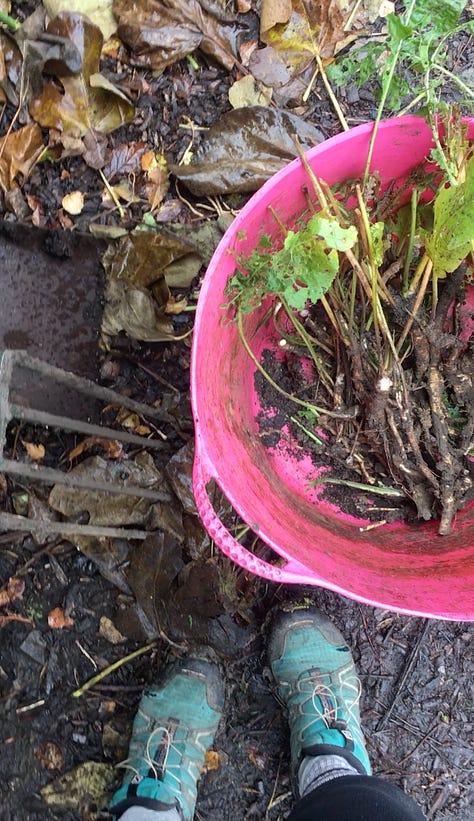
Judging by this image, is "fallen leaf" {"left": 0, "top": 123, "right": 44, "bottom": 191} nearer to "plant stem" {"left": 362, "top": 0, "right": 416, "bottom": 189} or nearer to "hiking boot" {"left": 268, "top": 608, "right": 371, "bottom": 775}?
"plant stem" {"left": 362, "top": 0, "right": 416, "bottom": 189}

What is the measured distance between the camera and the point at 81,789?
1417 millimetres

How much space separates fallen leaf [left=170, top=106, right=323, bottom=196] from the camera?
57.8 inches

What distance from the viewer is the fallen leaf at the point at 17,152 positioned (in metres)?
1.44

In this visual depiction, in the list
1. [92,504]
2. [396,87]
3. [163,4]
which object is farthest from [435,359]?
[163,4]

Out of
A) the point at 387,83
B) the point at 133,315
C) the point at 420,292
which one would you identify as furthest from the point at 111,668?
the point at 387,83

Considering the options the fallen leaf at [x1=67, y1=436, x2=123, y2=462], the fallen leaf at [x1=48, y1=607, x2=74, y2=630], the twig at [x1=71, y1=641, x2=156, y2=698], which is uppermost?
the fallen leaf at [x1=67, y1=436, x2=123, y2=462]

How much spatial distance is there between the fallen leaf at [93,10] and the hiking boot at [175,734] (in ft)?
5.41

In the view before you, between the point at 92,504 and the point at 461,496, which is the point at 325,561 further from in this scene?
the point at 92,504

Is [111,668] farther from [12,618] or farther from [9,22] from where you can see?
[9,22]

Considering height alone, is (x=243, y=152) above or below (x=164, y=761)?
above

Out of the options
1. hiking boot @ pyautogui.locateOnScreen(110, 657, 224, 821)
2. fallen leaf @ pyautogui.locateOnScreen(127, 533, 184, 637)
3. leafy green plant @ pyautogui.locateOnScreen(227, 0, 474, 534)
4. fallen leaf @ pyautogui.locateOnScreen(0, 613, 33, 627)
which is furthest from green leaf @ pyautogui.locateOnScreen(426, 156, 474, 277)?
fallen leaf @ pyautogui.locateOnScreen(0, 613, 33, 627)

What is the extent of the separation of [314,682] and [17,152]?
1.56 metres

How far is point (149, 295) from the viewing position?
4.65 feet

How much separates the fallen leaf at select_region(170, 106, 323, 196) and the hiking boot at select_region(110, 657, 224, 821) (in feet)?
4.09
